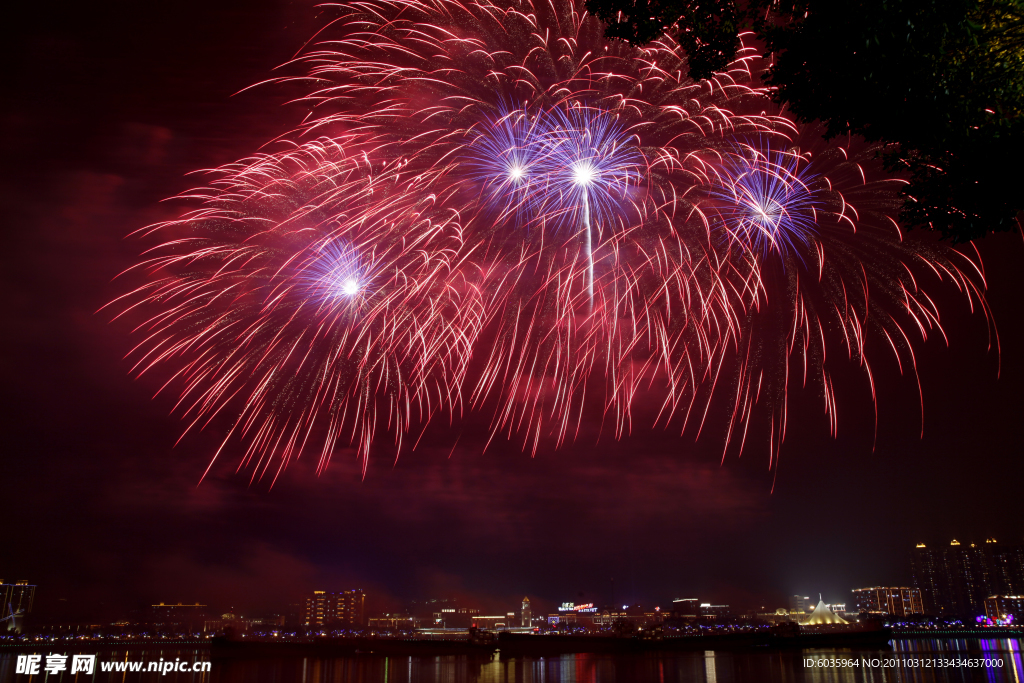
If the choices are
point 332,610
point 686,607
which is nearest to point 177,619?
point 332,610

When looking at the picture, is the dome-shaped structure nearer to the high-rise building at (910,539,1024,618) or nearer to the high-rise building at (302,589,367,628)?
the high-rise building at (910,539,1024,618)

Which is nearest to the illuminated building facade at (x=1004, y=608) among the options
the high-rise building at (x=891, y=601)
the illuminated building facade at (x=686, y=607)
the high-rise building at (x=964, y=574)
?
the high-rise building at (x=964, y=574)

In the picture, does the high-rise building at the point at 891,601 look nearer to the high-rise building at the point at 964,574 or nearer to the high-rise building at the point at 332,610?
the high-rise building at the point at 964,574

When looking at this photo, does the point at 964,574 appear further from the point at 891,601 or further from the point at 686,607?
the point at 686,607

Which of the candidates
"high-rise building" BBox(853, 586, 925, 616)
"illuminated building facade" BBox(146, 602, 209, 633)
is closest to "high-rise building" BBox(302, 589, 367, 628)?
"illuminated building facade" BBox(146, 602, 209, 633)

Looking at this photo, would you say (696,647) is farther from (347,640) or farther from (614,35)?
(614,35)
